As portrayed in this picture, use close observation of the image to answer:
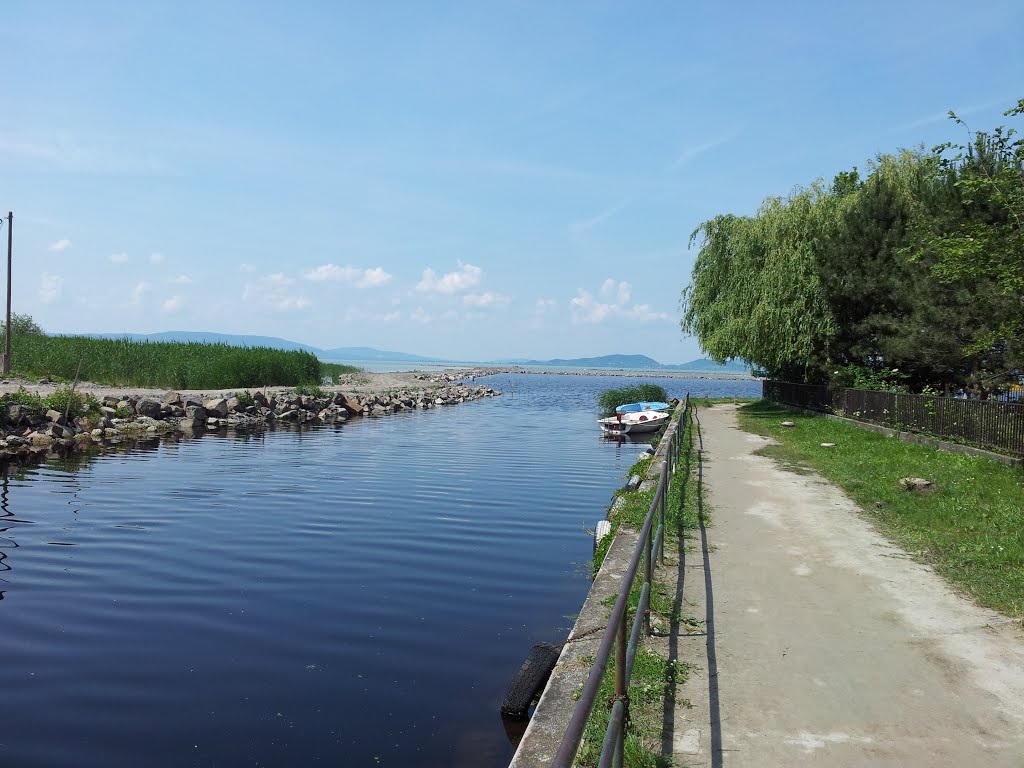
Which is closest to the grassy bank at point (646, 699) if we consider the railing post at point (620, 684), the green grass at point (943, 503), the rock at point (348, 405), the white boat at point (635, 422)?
the railing post at point (620, 684)

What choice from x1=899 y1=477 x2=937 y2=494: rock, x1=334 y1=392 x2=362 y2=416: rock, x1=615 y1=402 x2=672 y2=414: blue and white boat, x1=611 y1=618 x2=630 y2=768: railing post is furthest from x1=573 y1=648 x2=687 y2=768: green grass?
x1=334 y1=392 x2=362 y2=416: rock

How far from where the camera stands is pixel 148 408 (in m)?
28.5

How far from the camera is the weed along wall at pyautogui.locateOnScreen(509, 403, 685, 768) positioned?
4.52m

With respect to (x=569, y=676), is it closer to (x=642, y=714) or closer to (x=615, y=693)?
(x=642, y=714)

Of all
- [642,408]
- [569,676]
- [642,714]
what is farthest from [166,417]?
[642,714]

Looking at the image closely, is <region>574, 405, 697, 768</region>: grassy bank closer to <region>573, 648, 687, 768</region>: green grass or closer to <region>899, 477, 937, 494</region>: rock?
<region>573, 648, 687, 768</region>: green grass

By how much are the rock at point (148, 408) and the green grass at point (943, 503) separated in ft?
71.5

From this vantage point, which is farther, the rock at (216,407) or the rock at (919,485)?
the rock at (216,407)

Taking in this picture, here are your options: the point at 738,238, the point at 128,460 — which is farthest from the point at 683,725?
the point at 738,238

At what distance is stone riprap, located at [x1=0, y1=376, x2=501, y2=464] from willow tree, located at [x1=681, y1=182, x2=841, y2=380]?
17.7 m

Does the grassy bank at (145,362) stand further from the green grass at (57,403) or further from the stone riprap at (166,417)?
the green grass at (57,403)

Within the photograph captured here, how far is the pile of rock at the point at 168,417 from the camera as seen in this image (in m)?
22.4

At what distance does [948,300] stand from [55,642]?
22062mm

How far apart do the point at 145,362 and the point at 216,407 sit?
35.1ft
